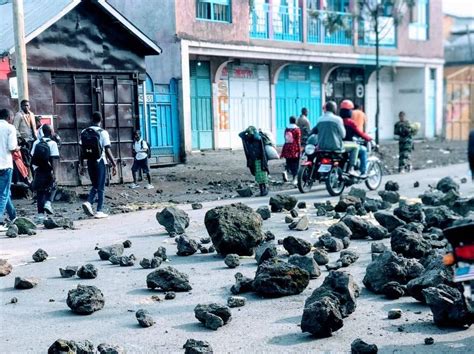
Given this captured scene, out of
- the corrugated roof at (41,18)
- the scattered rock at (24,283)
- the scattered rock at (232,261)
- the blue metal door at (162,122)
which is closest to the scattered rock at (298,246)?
the scattered rock at (232,261)

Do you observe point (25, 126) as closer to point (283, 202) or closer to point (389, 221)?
point (283, 202)

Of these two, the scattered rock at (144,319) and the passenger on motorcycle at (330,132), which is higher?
the passenger on motorcycle at (330,132)

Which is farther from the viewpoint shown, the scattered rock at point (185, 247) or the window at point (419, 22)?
the window at point (419, 22)

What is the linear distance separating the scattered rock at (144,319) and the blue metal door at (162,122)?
1407 centimetres

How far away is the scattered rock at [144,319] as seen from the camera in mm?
5062

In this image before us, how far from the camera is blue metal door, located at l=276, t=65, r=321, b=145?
25.3 meters

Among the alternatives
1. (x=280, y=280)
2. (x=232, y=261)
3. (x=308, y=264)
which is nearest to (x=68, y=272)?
(x=232, y=261)

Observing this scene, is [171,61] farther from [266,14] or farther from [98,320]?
[98,320]

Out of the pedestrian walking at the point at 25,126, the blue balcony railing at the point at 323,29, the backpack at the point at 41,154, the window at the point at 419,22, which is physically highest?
the window at the point at 419,22

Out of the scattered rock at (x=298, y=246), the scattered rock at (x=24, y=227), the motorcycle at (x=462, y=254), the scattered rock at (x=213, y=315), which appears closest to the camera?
the motorcycle at (x=462, y=254)

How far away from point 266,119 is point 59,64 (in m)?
11.3

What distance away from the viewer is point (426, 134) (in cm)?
3262

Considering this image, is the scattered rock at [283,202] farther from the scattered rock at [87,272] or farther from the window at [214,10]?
the window at [214,10]

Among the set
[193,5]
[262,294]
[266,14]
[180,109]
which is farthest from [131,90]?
[262,294]
